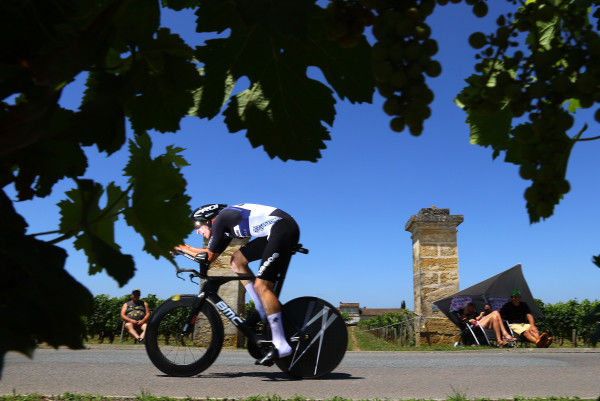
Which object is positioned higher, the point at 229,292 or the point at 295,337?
the point at 229,292

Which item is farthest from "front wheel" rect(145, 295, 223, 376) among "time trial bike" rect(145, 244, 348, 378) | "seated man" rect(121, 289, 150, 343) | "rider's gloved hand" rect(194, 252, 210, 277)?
"seated man" rect(121, 289, 150, 343)

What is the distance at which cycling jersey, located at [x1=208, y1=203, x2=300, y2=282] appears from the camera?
4168 mm

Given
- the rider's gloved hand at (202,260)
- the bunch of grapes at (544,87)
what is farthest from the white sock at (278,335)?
the bunch of grapes at (544,87)

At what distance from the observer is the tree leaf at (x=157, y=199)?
967 mm

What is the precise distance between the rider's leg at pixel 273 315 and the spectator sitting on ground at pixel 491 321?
304 inches

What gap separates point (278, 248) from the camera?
13.6ft

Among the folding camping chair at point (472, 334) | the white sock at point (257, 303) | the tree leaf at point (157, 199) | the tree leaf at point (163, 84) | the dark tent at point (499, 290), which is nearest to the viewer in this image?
Result: the tree leaf at point (163, 84)

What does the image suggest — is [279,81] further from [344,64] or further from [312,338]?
[312,338]

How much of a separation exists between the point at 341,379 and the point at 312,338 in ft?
1.74

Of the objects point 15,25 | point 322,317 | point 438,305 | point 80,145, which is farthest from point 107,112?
point 438,305

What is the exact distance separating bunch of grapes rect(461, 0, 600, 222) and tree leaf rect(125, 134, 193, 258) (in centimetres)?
59

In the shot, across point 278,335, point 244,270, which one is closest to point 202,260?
point 244,270

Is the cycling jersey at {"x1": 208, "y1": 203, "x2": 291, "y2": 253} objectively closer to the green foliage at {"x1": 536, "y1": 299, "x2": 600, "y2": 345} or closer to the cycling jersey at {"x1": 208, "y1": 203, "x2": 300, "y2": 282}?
the cycling jersey at {"x1": 208, "y1": 203, "x2": 300, "y2": 282}

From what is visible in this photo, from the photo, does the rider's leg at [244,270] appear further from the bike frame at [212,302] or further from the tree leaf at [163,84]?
the tree leaf at [163,84]
